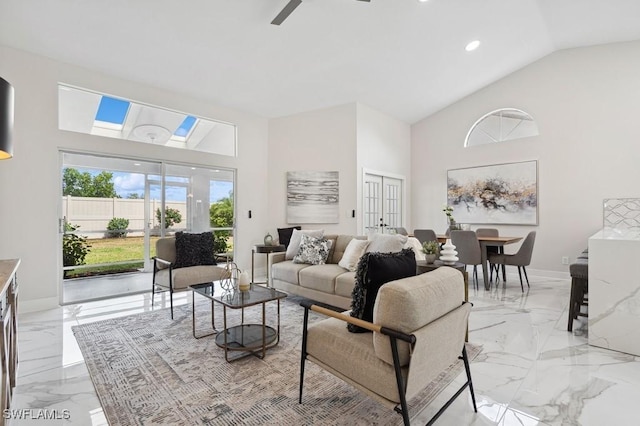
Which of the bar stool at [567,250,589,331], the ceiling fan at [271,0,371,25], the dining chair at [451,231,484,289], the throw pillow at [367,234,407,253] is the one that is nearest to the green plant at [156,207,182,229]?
the ceiling fan at [271,0,371,25]

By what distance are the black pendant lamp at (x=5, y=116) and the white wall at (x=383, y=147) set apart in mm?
4584

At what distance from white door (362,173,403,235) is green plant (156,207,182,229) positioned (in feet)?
10.5

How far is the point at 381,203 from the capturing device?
21.1 ft

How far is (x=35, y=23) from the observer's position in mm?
3258

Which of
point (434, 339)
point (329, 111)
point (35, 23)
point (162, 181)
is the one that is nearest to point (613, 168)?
point (329, 111)

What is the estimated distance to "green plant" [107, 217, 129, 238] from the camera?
447cm

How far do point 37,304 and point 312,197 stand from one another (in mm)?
4125

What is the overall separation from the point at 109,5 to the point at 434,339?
4.09m

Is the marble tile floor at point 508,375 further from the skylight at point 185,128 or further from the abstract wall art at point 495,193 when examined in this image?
the skylight at point 185,128

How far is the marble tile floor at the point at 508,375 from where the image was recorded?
1825 mm

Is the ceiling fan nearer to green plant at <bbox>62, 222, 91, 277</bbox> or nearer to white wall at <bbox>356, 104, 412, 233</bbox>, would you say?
white wall at <bbox>356, 104, 412, 233</bbox>

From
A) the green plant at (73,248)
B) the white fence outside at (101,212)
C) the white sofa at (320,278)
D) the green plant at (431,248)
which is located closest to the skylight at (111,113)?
the white fence outside at (101,212)

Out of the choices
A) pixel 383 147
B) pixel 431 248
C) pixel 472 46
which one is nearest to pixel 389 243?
pixel 431 248

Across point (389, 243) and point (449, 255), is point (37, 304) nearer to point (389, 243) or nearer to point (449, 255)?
point (389, 243)
